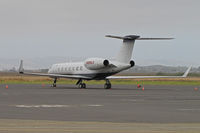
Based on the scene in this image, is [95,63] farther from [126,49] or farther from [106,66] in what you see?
[126,49]

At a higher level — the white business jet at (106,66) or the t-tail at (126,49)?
the t-tail at (126,49)

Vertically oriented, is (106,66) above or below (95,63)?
below

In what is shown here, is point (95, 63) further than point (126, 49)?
Yes

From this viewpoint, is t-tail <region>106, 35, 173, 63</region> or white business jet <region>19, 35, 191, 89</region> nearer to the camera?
white business jet <region>19, 35, 191, 89</region>

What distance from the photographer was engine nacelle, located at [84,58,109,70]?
53.8 m

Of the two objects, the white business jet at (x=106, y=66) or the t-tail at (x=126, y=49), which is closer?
the white business jet at (x=106, y=66)

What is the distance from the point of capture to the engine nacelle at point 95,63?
177 ft

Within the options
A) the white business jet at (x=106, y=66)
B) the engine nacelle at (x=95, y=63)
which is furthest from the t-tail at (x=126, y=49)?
the engine nacelle at (x=95, y=63)

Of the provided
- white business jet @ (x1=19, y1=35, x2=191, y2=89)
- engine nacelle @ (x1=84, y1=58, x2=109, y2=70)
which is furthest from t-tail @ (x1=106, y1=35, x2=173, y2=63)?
engine nacelle @ (x1=84, y1=58, x2=109, y2=70)

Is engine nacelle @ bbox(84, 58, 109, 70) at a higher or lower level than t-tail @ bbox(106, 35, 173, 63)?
lower

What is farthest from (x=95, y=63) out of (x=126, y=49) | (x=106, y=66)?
(x=126, y=49)

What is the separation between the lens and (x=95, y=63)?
55.3 m

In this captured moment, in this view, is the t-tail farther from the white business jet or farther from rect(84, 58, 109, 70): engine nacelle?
rect(84, 58, 109, 70): engine nacelle

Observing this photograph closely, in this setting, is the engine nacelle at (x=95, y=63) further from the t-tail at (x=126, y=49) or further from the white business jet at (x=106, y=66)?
the t-tail at (x=126, y=49)
